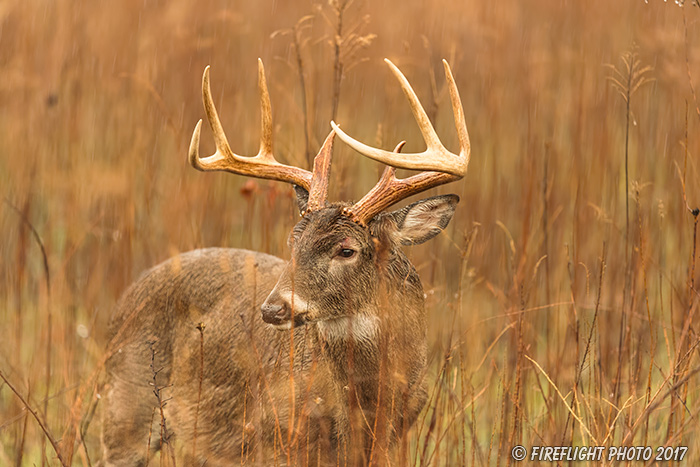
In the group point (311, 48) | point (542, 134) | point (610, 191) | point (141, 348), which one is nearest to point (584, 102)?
point (542, 134)

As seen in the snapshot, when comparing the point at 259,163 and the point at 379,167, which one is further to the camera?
the point at 379,167

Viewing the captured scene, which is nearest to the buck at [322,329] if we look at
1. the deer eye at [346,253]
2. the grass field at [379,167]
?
the deer eye at [346,253]

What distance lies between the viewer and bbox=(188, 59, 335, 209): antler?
3877 millimetres

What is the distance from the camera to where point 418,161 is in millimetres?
3602

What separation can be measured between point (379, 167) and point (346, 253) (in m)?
2.44

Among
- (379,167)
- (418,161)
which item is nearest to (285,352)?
(418,161)

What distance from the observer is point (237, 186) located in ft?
23.4

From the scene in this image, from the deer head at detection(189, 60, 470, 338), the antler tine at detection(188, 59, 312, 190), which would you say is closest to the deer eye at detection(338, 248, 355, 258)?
the deer head at detection(189, 60, 470, 338)

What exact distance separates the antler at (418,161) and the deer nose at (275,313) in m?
0.56

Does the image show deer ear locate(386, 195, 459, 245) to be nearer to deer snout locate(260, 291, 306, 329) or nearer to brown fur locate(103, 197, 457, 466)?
brown fur locate(103, 197, 457, 466)

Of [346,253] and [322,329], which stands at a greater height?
[346,253]

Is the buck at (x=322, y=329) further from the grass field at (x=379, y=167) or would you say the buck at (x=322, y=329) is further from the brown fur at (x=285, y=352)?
the grass field at (x=379, y=167)

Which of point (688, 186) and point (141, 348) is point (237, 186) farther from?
point (688, 186)

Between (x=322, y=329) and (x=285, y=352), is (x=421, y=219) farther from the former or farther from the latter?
(x=285, y=352)
